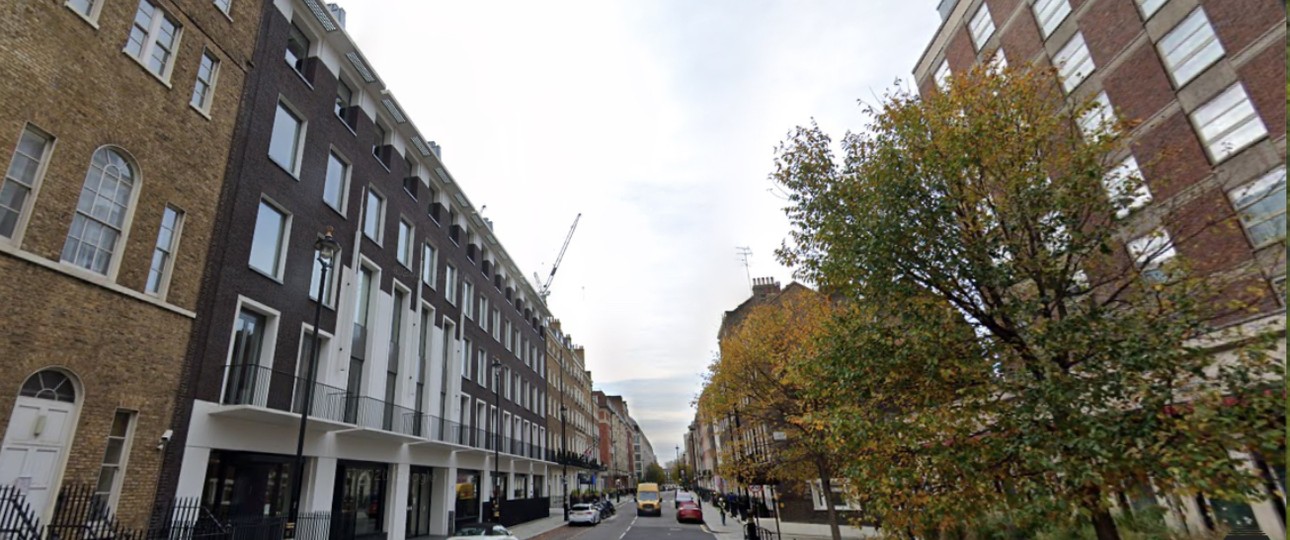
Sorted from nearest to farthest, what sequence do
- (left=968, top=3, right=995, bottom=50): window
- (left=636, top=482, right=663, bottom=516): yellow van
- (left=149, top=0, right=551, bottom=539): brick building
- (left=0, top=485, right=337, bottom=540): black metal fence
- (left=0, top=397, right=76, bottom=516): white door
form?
(left=0, top=485, right=337, bottom=540): black metal fence → (left=0, top=397, right=76, bottom=516): white door → (left=149, top=0, right=551, bottom=539): brick building → (left=968, top=3, right=995, bottom=50): window → (left=636, top=482, right=663, bottom=516): yellow van

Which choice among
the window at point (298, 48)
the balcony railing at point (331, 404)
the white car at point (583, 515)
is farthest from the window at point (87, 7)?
the white car at point (583, 515)

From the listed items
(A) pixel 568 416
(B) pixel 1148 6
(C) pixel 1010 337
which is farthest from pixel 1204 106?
(A) pixel 568 416

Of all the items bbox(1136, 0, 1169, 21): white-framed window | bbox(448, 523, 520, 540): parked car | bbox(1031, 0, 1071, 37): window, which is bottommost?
bbox(448, 523, 520, 540): parked car

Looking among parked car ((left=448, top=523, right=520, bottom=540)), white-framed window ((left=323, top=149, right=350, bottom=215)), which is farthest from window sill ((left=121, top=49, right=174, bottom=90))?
parked car ((left=448, top=523, right=520, bottom=540))

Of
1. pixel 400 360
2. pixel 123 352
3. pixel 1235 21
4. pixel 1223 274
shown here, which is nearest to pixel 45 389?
pixel 123 352

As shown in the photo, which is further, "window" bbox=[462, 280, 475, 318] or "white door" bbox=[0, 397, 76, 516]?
"window" bbox=[462, 280, 475, 318]

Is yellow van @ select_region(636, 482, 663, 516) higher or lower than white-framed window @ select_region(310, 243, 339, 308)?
lower

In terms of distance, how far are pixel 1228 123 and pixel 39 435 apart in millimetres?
26136

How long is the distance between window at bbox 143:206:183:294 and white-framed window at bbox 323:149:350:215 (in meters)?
6.02

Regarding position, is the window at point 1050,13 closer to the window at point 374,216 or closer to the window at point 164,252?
the window at point 374,216

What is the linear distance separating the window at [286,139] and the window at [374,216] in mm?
4096

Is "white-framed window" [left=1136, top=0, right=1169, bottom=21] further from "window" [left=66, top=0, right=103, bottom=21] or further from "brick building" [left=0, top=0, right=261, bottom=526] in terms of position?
"window" [left=66, top=0, right=103, bottom=21]

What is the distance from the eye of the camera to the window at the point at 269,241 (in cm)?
1541

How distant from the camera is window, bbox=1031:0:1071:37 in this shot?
17516 millimetres
